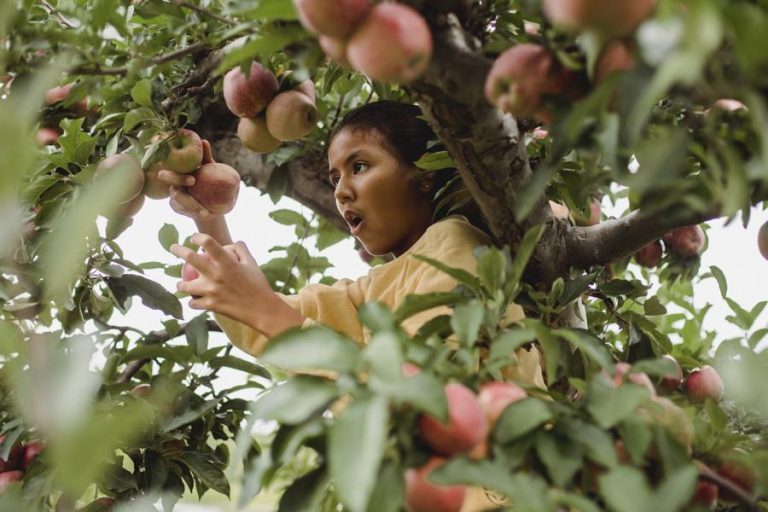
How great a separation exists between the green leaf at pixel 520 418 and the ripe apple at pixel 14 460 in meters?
0.92

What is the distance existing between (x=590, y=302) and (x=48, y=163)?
3.15ft

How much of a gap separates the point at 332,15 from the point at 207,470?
790mm

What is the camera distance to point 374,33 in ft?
2.19

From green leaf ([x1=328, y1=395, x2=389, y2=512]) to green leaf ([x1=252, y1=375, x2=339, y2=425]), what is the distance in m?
0.04

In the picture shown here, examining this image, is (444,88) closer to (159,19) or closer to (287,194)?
(159,19)

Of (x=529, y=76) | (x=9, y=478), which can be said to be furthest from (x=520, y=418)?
(x=9, y=478)

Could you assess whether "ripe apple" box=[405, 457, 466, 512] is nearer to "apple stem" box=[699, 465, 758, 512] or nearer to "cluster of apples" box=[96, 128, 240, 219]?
"apple stem" box=[699, 465, 758, 512]

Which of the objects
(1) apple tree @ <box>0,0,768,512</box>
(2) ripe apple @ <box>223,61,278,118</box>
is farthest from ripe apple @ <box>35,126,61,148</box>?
(2) ripe apple @ <box>223,61,278,118</box>

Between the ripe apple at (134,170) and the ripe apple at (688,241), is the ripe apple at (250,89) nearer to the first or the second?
the ripe apple at (134,170)

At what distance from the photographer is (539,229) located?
31.6 inches

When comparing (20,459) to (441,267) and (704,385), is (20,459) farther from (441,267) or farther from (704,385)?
(704,385)

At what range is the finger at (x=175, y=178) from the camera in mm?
1316

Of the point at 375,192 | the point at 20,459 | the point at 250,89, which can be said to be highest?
the point at 250,89

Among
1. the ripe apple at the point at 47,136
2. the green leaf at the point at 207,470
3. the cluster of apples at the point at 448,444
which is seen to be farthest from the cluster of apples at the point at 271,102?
the cluster of apples at the point at 448,444
